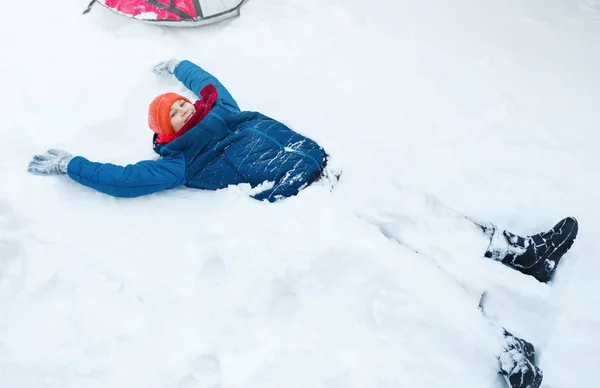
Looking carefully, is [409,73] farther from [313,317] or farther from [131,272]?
[131,272]

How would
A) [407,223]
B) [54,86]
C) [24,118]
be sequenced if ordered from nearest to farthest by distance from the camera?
[407,223] → [24,118] → [54,86]

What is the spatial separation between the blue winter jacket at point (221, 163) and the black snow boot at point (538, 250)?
0.95 m

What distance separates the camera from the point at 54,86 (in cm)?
272

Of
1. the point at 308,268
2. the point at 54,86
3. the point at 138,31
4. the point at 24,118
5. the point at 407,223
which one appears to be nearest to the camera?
the point at 308,268

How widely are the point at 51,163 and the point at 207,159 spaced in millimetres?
808

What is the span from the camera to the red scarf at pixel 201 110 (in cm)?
221

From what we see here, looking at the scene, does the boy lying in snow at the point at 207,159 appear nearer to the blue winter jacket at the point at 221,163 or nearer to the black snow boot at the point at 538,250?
the blue winter jacket at the point at 221,163

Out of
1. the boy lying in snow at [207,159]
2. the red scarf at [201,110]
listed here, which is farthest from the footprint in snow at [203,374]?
the red scarf at [201,110]

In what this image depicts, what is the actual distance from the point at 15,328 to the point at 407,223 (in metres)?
1.83

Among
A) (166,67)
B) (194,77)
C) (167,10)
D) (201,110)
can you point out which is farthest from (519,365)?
(167,10)

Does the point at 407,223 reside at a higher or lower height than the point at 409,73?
lower

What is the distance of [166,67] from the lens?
9.05ft

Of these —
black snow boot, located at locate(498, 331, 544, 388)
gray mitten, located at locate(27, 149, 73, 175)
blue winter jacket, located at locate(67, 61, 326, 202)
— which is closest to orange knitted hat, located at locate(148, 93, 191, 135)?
blue winter jacket, located at locate(67, 61, 326, 202)

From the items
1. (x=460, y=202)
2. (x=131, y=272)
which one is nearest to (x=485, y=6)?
(x=460, y=202)
